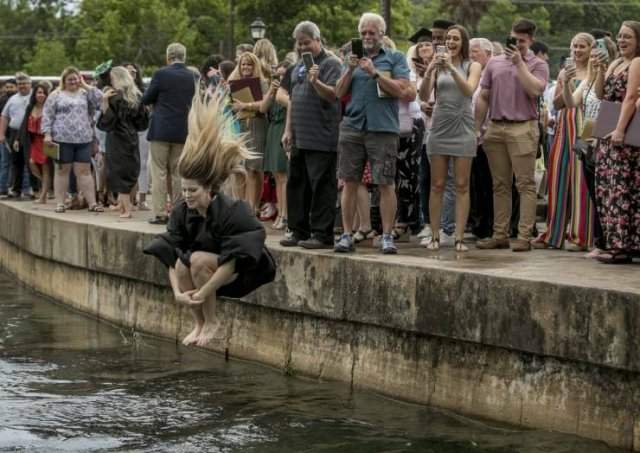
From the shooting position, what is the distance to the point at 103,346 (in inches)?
605

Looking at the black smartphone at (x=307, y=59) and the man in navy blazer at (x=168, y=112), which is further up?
the black smartphone at (x=307, y=59)

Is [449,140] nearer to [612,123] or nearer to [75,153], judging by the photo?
[612,123]

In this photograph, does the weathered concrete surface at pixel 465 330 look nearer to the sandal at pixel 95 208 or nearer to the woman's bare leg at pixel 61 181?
the sandal at pixel 95 208

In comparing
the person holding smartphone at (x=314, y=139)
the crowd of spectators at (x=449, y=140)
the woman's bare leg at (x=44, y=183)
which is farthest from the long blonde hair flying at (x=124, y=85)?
the person holding smartphone at (x=314, y=139)

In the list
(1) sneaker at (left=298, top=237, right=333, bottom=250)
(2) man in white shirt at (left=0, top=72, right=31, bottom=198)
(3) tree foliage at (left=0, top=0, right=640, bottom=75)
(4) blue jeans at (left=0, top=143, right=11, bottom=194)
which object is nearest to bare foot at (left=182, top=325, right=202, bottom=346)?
(1) sneaker at (left=298, top=237, right=333, bottom=250)

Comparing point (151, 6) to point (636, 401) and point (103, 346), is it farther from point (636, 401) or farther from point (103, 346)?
point (636, 401)

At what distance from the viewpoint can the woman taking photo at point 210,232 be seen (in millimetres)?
9992

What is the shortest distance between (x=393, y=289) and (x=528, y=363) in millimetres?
1546

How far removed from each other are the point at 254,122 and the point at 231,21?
36938 millimetres

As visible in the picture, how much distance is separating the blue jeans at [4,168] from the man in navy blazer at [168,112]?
7461mm

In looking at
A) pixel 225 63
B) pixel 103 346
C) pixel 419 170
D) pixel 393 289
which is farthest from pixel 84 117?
pixel 393 289

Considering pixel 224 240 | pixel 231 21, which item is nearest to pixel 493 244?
pixel 224 240

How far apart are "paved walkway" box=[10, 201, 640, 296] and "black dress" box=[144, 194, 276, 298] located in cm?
188

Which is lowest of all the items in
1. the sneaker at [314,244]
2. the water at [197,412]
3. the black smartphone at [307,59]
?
the water at [197,412]
